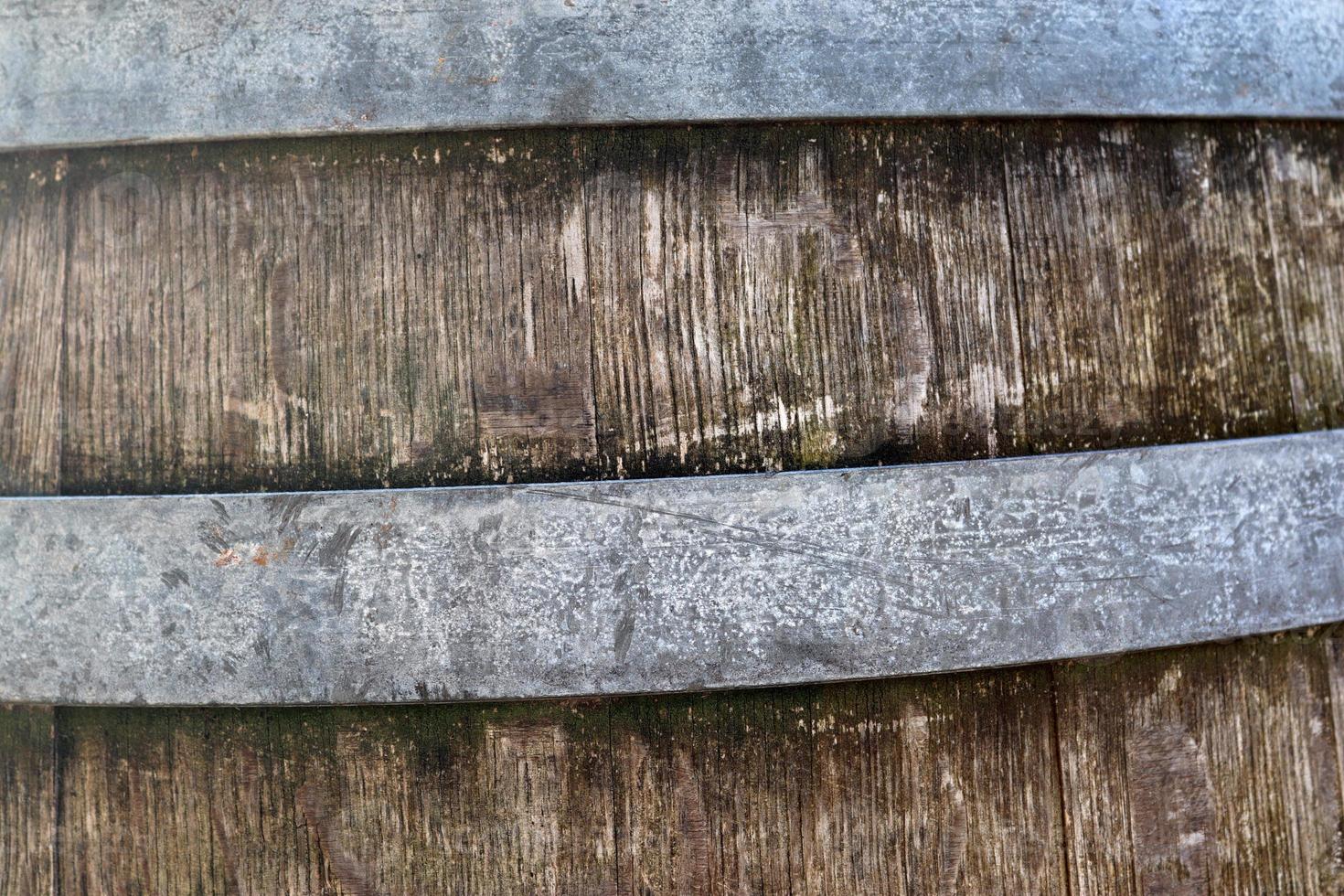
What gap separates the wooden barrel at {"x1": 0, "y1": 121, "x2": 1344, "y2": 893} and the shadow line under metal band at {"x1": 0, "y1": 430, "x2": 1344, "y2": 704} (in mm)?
133

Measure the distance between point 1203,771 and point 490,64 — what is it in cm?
183

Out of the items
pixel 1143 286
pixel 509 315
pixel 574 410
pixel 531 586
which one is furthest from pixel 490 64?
pixel 1143 286

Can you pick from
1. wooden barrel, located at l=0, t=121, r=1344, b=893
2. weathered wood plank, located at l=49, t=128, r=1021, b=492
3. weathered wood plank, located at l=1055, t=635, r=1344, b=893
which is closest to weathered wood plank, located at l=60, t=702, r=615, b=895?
wooden barrel, located at l=0, t=121, r=1344, b=893

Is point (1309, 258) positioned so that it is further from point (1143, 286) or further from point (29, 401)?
point (29, 401)

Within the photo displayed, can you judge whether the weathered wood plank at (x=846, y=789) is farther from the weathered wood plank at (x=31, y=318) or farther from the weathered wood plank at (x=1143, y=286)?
the weathered wood plank at (x=31, y=318)

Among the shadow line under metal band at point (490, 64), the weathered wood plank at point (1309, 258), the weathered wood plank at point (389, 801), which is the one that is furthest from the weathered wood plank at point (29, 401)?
the weathered wood plank at point (1309, 258)

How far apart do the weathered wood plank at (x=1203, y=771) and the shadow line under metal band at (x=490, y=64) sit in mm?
1113

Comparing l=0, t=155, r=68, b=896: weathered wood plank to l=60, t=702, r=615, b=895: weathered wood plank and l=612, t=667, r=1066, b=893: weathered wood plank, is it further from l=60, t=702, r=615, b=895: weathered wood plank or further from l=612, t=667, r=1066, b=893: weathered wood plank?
l=612, t=667, r=1066, b=893: weathered wood plank

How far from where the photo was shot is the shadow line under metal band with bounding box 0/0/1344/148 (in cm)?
144

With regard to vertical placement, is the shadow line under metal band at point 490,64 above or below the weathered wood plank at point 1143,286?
above

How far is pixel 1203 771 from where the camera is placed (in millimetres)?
1629

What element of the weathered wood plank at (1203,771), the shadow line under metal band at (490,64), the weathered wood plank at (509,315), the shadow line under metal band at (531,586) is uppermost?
the shadow line under metal band at (490,64)

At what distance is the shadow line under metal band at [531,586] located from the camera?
54.8 inches

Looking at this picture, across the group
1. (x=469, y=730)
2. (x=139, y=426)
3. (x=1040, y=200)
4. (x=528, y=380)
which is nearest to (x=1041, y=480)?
(x=1040, y=200)
